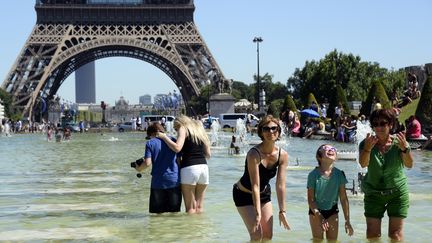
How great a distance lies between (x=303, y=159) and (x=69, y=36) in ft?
230

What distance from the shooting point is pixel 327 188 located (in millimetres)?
7984

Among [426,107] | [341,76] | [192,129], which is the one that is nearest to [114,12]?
[341,76]

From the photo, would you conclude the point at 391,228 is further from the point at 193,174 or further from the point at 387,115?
the point at 193,174

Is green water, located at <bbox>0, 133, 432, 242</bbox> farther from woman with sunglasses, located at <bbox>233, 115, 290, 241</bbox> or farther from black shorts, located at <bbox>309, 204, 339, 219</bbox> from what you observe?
woman with sunglasses, located at <bbox>233, 115, 290, 241</bbox>

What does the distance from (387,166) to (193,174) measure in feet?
11.9

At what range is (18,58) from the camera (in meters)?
88.8

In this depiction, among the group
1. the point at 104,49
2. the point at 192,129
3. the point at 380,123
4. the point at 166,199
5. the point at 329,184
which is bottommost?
the point at 166,199

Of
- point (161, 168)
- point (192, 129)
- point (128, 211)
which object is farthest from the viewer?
point (128, 211)

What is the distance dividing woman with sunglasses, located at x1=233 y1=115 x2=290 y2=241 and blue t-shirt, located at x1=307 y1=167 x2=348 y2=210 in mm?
332

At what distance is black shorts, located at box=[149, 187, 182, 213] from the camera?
1098 cm

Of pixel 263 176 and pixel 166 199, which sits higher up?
pixel 263 176

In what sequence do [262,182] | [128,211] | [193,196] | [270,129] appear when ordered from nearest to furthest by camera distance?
[270,129] → [262,182] → [193,196] → [128,211]

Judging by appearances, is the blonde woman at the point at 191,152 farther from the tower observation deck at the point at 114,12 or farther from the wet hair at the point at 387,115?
the tower observation deck at the point at 114,12

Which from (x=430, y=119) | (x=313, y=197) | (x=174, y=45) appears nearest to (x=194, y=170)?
(x=313, y=197)
